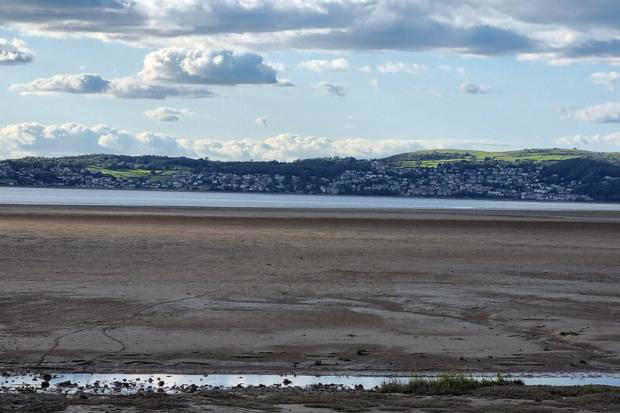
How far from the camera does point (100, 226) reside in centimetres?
5653

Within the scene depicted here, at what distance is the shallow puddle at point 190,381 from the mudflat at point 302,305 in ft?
1.78

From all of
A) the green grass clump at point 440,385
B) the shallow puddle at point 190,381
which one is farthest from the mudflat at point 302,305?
the green grass clump at point 440,385

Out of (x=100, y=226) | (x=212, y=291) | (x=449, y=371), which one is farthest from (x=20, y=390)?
(x=100, y=226)

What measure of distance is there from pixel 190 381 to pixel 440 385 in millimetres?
3859

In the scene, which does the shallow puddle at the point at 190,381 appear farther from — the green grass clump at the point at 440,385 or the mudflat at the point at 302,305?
the green grass clump at the point at 440,385

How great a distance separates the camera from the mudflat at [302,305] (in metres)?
17.8

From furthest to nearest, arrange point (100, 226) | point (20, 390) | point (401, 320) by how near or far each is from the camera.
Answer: point (100, 226) → point (401, 320) → point (20, 390)

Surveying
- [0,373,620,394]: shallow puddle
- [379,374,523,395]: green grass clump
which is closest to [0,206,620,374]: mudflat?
[0,373,620,394]: shallow puddle

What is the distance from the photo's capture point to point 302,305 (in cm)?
2464

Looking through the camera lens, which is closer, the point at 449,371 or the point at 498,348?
the point at 449,371

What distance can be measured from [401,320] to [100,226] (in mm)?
36758

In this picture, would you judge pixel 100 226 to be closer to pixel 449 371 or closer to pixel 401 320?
pixel 401 320

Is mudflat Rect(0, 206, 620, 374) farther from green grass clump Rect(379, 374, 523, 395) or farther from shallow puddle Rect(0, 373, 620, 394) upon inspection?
green grass clump Rect(379, 374, 523, 395)

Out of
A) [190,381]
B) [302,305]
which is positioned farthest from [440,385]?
[302,305]
